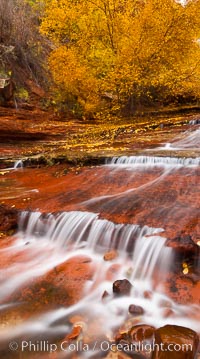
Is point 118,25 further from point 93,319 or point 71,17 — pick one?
point 93,319

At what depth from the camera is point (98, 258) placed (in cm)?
448

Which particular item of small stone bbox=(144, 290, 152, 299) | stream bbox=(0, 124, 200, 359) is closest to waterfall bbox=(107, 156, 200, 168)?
stream bbox=(0, 124, 200, 359)

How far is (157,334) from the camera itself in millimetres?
2816

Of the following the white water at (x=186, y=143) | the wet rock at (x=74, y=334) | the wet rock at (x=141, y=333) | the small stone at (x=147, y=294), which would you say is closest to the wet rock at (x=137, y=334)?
the wet rock at (x=141, y=333)

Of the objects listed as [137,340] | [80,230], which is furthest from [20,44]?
[137,340]

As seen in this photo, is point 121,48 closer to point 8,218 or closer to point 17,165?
point 17,165

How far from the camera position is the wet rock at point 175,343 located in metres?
2.57

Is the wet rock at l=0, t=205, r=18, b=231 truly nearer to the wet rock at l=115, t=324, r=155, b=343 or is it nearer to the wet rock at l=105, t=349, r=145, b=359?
the wet rock at l=115, t=324, r=155, b=343

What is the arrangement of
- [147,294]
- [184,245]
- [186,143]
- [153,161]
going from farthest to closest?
[186,143]
[153,161]
[184,245]
[147,294]

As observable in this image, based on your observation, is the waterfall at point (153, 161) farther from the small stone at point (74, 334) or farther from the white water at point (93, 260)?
the small stone at point (74, 334)

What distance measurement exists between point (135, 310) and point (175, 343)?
2.63 feet

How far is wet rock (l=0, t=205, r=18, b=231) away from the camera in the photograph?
5.57m

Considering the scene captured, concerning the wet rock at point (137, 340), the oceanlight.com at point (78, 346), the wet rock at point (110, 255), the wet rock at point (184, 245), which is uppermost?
the wet rock at point (184, 245)

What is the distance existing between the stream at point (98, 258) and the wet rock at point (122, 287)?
4 cm
